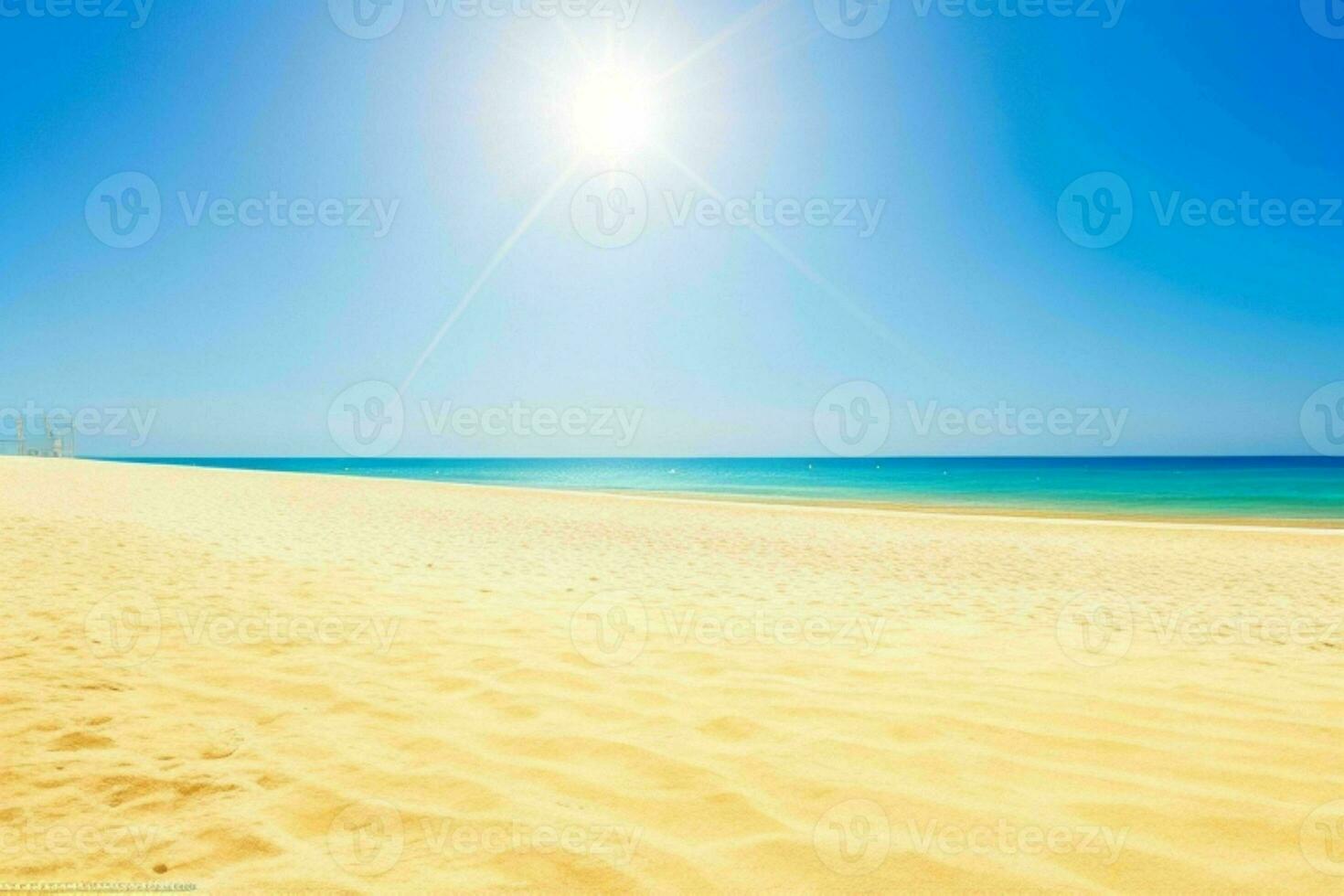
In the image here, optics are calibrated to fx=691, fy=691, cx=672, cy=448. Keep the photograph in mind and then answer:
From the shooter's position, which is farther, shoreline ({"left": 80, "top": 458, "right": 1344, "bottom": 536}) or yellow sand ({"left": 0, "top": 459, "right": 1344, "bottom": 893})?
shoreline ({"left": 80, "top": 458, "right": 1344, "bottom": 536})

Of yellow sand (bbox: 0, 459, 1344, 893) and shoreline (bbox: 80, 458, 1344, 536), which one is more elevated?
shoreline (bbox: 80, 458, 1344, 536)

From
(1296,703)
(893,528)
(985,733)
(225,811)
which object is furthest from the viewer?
(893,528)

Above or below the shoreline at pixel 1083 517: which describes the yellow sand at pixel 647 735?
below

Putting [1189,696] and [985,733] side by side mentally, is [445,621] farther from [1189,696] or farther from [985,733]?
[1189,696]

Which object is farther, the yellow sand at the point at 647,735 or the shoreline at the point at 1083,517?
the shoreline at the point at 1083,517

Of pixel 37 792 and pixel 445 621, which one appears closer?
pixel 37 792

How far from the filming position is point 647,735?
351cm

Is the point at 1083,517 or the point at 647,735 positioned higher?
the point at 1083,517

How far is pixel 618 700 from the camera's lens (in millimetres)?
4035

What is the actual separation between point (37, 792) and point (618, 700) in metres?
2.57

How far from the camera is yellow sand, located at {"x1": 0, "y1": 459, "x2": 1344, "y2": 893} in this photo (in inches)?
96.6

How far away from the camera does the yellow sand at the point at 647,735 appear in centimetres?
245

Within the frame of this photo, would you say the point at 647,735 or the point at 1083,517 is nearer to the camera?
the point at 647,735

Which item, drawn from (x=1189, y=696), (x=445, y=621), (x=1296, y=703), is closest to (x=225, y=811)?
(x=445, y=621)
